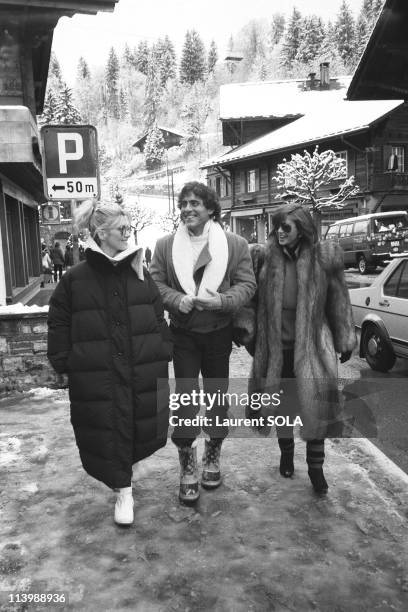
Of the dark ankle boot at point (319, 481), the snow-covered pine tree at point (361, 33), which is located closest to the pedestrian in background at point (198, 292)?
the dark ankle boot at point (319, 481)

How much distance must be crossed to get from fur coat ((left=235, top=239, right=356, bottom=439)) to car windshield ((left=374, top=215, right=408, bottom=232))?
682 inches

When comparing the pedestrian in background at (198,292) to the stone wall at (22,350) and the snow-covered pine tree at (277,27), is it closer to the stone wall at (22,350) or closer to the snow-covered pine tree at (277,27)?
the stone wall at (22,350)

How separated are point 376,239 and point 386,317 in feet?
44.8

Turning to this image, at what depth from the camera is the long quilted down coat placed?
294 cm

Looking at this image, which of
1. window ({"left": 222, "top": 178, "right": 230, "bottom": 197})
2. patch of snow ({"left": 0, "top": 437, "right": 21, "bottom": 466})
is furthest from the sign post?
window ({"left": 222, "top": 178, "right": 230, "bottom": 197})

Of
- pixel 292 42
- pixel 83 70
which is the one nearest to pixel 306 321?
pixel 292 42

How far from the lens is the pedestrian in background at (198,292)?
331cm

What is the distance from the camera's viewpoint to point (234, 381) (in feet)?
12.5

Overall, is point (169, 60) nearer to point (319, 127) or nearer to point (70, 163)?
point (319, 127)

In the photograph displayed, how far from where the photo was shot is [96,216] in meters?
3.02

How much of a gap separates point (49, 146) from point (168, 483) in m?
3.78

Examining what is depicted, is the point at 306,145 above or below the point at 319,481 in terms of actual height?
above

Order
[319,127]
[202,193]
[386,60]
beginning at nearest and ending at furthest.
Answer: [202,193] → [386,60] → [319,127]

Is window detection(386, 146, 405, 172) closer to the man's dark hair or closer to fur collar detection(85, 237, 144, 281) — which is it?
the man's dark hair
